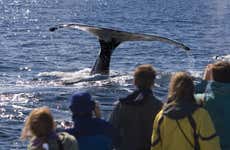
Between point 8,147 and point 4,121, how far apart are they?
2303 millimetres

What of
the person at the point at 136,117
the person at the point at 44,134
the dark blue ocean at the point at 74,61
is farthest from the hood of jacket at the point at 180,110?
the dark blue ocean at the point at 74,61

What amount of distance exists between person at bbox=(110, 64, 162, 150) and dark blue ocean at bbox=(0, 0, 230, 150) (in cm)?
612

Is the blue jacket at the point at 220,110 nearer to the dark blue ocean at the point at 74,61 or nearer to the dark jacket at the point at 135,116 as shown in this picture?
the dark jacket at the point at 135,116

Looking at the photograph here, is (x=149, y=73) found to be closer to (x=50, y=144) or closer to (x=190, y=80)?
(x=190, y=80)

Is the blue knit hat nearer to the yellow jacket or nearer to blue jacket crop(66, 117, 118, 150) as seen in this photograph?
blue jacket crop(66, 117, 118, 150)

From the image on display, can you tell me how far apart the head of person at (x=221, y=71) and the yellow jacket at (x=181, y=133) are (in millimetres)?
726

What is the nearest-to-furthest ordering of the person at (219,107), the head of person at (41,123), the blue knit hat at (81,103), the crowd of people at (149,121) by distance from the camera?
the head of person at (41,123), the crowd of people at (149,121), the blue knit hat at (81,103), the person at (219,107)

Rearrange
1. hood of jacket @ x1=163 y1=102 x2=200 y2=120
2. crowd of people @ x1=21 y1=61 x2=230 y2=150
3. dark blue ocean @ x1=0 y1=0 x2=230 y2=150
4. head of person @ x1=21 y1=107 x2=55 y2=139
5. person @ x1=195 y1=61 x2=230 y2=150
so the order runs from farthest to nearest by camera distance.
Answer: dark blue ocean @ x1=0 y1=0 x2=230 y2=150, person @ x1=195 y1=61 x2=230 y2=150, hood of jacket @ x1=163 y1=102 x2=200 y2=120, crowd of people @ x1=21 y1=61 x2=230 y2=150, head of person @ x1=21 y1=107 x2=55 y2=139

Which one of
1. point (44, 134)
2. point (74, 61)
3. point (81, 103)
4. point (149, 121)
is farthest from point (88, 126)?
point (74, 61)

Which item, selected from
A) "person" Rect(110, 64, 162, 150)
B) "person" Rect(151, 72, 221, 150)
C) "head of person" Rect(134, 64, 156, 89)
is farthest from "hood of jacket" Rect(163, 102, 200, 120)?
"person" Rect(110, 64, 162, 150)

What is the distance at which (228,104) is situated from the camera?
8.29 metres

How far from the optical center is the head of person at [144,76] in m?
8.10

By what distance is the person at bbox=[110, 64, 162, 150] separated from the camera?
332 inches

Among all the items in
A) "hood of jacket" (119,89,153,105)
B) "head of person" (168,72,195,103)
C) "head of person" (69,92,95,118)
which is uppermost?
"head of person" (168,72,195,103)
